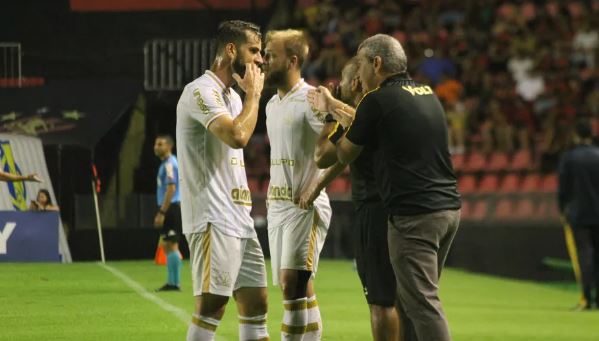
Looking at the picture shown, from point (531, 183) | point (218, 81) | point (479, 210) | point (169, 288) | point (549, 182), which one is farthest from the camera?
point (531, 183)

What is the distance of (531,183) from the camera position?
19.3 metres

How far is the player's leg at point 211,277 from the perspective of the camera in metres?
6.22

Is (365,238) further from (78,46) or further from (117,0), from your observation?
(117,0)

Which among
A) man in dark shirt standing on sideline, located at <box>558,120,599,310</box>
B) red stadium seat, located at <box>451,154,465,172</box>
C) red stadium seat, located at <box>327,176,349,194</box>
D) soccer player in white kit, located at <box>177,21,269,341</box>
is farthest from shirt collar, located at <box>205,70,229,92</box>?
red stadium seat, located at <box>327,176,349,194</box>

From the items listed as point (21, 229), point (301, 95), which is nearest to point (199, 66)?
point (21, 229)

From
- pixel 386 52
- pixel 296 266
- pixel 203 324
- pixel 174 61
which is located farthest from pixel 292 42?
pixel 174 61

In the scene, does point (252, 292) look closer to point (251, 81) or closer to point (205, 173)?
point (205, 173)

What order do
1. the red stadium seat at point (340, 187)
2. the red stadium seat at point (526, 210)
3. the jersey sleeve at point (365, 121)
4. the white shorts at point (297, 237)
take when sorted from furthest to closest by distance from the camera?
1. the red stadium seat at point (340, 187)
2. the red stadium seat at point (526, 210)
3. the white shorts at point (297, 237)
4. the jersey sleeve at point (365, 121)

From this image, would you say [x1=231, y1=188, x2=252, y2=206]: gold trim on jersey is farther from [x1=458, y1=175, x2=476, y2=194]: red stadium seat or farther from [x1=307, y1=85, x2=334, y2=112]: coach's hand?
[x1=458, y1=175, x2=476, y2=194]: red stadium seat

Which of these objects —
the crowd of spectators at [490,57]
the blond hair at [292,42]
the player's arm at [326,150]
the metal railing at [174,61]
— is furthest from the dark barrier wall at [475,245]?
the player's arm at [326,150]

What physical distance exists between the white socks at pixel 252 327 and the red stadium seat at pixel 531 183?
42.7 ft

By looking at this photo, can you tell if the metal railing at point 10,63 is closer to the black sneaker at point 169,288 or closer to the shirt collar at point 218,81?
the black sneaker at point 169,288

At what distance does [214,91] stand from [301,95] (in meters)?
1.51

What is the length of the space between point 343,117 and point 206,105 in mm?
950
